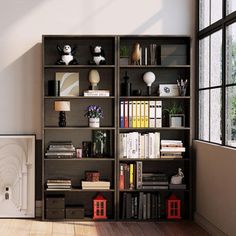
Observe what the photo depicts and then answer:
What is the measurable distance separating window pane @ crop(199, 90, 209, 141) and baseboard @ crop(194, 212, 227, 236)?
890 millimetres

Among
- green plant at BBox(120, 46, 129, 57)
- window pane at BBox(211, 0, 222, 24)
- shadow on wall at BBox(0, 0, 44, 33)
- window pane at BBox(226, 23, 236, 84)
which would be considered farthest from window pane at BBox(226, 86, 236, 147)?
shadow on wall at BBox(0, 0, 44, 33)

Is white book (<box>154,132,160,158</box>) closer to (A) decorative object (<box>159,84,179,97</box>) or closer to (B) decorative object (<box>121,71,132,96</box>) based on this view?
(A) decorative object (<box>159,84,179,97</box>)

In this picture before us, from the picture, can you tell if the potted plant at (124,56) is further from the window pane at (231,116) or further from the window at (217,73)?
the window pane at (231,116)

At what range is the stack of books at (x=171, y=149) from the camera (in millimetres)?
5938

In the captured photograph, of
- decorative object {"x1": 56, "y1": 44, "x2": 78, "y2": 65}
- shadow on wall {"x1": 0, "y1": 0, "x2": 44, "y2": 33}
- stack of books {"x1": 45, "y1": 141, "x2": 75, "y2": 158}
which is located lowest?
stack of books {"x1": 45, "y1": 141, "x2": 75, "y2": 158}

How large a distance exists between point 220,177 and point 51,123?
7.06 ft

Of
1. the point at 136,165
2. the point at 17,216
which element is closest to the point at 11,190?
the point at 17,216

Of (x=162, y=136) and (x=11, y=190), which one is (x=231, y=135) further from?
(x=11, y=190)

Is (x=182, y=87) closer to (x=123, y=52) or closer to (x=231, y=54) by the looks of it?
(x=123, y=52)

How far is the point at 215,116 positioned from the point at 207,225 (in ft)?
3.83

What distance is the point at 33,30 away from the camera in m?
6.05

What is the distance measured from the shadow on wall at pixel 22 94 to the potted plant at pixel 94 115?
2.03ft

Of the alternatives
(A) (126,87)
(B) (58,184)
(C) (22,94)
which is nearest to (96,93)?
(A) (126,87)

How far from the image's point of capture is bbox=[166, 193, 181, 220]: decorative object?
595 cm
